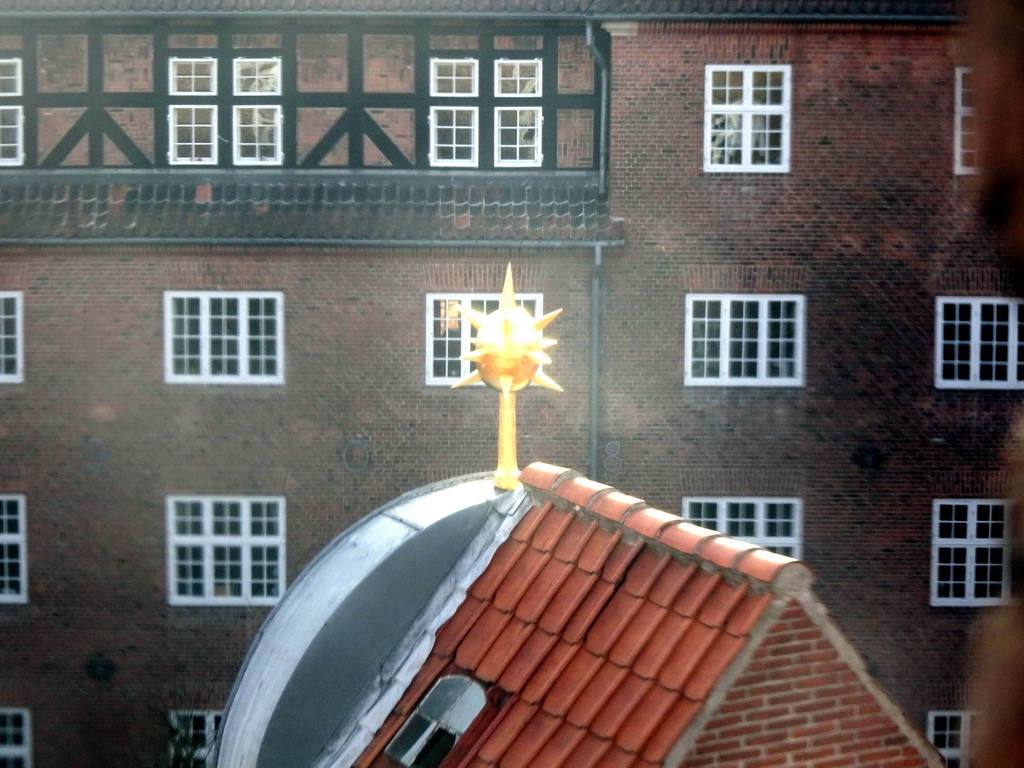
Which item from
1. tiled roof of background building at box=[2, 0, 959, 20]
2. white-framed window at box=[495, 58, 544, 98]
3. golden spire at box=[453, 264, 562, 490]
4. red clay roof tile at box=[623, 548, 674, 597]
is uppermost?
tiled roof of background building at box=[2, 0, 959, 20]

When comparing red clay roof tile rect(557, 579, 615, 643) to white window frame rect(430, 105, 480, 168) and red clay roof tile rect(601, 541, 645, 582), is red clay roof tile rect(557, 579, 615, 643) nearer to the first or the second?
red clay roof tile rect(601, 541, 645, 582)

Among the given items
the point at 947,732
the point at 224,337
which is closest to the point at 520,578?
the point at 224,337

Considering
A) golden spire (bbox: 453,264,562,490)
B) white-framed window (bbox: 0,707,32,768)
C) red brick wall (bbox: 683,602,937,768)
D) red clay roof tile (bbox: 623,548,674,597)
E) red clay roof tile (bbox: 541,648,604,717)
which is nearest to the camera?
red brick wall (bbox: 683,602,937,768)

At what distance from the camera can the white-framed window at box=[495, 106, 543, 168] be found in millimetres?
16172

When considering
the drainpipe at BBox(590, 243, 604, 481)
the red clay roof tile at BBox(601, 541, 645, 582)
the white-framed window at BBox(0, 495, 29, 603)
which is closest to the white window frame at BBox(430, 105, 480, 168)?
the drainpipe at BBox(590, 243, 604, 481)

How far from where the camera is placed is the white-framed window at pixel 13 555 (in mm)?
16297

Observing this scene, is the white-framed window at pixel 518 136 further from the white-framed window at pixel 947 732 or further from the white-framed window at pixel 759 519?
the white-framed window at pixel 947 732

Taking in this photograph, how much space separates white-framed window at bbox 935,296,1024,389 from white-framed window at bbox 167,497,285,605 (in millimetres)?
9183

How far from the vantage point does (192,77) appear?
16.3m

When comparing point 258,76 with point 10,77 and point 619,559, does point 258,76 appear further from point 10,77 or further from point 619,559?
point 619,559

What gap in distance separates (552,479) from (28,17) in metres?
13.3

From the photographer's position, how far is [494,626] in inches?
218

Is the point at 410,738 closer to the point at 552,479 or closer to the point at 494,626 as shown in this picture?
the point at 494,626

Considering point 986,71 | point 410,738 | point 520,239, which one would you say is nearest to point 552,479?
point 410,738
